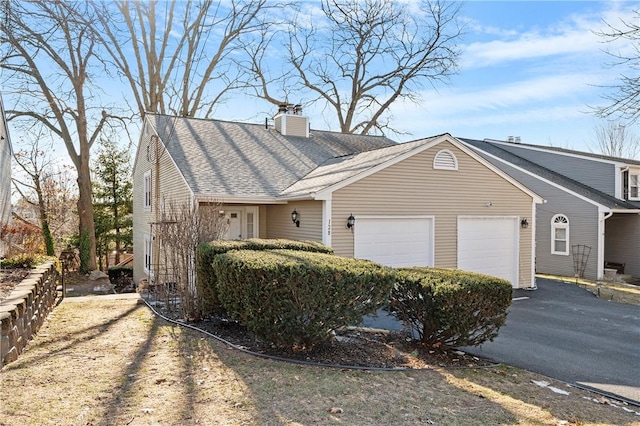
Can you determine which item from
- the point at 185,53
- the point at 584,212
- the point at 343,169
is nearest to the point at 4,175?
the point at 185,53

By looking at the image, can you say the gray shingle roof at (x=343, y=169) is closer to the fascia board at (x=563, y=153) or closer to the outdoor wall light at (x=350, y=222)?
the outdoor wall light at (x=350, y=222)

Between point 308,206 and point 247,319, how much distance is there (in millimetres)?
5290

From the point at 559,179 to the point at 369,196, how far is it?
12826mm

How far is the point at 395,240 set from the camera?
436 inches

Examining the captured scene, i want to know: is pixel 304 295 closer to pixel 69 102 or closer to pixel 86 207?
pixel 86 207

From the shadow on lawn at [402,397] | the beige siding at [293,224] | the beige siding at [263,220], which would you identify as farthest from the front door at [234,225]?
the shadow on lawn at [402,397]

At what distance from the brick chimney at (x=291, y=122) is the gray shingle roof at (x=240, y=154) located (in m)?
0.30

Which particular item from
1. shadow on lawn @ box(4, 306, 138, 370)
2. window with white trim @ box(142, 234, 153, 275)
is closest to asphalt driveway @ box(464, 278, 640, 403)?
shadow on lawn @ box(4, 306, 138, 370)

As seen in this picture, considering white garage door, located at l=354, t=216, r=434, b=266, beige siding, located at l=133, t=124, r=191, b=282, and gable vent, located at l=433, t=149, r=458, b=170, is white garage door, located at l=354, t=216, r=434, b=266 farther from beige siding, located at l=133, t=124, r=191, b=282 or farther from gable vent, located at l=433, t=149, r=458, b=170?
beige siding, located at l=133, t=124, r=191, b=282

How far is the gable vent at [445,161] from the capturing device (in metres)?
11.6

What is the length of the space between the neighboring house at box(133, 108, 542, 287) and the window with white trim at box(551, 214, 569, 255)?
5.48 metres

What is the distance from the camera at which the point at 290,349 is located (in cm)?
582

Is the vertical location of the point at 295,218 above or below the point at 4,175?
below

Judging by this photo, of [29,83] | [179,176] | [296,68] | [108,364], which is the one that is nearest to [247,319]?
[108,364]
